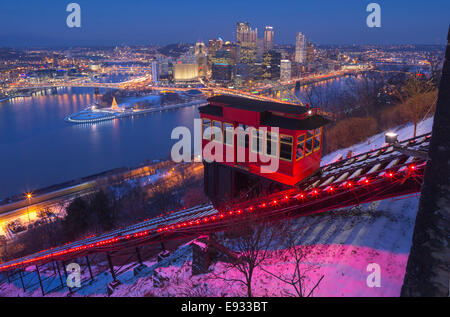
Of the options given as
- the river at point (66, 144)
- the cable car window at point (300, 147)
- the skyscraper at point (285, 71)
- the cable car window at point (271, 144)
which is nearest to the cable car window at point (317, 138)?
the cable car window at point (300, 147)

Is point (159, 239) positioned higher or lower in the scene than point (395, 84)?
lower

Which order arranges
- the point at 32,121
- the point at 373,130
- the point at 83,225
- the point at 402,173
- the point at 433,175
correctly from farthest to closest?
the point at 32,121
the point at 373,130
the point at 83,225
the point at 402,173
the point at 433,175

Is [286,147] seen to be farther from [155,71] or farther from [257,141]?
[155,71]

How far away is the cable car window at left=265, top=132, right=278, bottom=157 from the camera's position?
8.39 m

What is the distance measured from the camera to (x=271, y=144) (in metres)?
8.49

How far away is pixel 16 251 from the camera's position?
2036 centimetres

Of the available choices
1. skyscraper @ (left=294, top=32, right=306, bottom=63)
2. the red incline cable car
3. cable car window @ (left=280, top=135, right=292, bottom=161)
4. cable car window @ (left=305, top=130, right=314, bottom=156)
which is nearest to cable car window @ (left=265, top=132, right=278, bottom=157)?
the red incline cable car

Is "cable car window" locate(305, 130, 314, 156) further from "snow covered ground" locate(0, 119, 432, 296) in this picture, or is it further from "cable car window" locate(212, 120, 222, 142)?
"cable car window" locate(212, 120, 222, 142)

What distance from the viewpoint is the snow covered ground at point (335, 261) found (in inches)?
235

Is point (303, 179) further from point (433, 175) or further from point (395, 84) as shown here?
point (395, 84)

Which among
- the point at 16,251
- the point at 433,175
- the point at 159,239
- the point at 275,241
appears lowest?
the point at 16,251

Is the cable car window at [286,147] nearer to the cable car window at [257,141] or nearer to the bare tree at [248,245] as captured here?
the cable car window at [257,141]

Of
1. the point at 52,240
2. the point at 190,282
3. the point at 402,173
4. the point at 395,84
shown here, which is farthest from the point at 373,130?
the point at 52,240

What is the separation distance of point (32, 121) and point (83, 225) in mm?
48347
